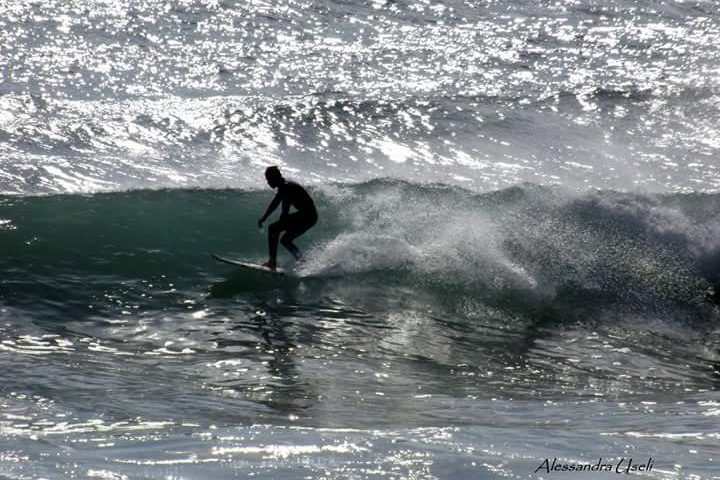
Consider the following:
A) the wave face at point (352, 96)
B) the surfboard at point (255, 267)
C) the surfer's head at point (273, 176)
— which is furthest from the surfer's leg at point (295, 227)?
the wave face at point (352, 96)

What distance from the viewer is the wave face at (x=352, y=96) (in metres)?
17.6

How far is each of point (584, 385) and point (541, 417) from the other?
1.78 metres

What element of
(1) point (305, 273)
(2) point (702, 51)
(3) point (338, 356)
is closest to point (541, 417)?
(3) point (338, 356)

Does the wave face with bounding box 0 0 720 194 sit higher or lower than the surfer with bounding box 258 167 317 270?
higher

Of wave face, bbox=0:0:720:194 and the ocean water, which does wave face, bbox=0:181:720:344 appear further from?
wave face, bbox=0:0:720:194

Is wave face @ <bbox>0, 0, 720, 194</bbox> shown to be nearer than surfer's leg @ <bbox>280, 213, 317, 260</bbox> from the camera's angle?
No

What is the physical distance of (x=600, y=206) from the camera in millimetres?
14305

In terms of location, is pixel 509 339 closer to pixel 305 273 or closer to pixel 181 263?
pixel 305 273

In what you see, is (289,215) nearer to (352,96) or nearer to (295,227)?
(295,227)

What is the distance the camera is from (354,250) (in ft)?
42.8

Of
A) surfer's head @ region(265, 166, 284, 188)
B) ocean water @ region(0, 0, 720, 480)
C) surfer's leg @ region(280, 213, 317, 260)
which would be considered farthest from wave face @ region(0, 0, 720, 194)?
surfer's head @ region(265, 166, 284, 188)
